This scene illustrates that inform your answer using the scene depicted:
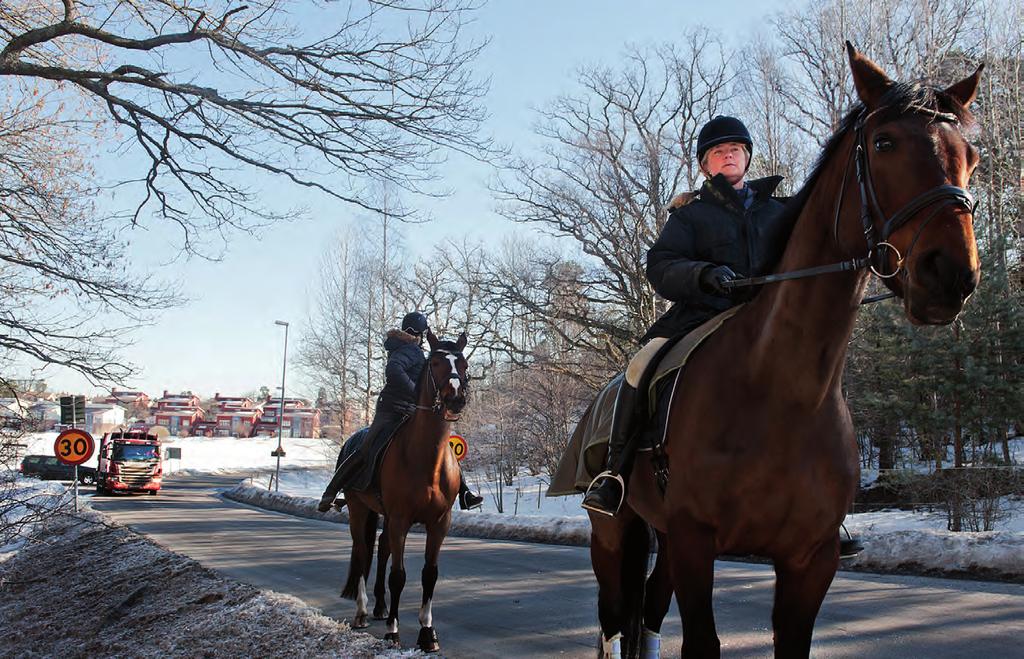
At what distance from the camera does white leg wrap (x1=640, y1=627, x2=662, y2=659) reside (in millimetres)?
4594

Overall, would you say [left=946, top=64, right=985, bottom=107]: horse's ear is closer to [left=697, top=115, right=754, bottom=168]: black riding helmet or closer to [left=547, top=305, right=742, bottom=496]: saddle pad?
[left=547, top=305, right=742, bottom=496]: saddle pad

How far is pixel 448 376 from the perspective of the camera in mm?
7770

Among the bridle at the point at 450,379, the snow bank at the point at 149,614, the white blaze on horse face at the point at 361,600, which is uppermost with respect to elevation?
the bridle at the point at 450,379

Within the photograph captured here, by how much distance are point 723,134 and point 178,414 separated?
134 m

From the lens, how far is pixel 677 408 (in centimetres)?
362

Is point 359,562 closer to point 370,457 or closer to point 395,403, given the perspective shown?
point 370,457

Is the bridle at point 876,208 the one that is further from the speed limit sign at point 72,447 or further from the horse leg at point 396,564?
the speed limit sign at point 72,447

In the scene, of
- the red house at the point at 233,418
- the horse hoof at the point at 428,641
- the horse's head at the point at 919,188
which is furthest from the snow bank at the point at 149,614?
the red house at the point at 233,418

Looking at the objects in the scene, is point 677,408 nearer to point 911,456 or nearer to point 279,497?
point 911,456

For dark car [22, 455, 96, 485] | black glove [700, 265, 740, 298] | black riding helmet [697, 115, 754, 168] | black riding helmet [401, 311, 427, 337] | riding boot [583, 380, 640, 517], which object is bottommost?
dark car [22, 455, 96, 485]

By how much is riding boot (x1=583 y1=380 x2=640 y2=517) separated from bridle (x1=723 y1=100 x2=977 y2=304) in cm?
118

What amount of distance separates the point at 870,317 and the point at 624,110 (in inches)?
494

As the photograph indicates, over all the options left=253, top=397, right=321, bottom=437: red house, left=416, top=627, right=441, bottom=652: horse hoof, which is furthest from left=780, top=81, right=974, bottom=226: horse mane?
left=253, top=397, right=321, bottom=437: red house

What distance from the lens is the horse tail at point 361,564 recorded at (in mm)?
8414
